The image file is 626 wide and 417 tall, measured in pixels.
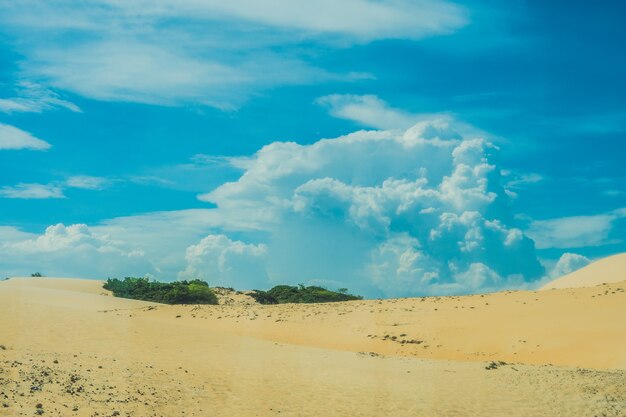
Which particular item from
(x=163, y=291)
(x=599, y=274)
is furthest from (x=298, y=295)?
(x=599, y=274)

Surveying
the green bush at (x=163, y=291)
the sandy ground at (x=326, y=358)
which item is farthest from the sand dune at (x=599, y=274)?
the green bush at (x=163, y=291)

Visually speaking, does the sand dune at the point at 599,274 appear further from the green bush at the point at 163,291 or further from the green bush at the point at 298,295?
the green bush at the point at 163,291

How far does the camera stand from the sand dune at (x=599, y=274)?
52969 mm

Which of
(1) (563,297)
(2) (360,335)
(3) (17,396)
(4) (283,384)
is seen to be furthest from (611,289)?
(3) (17,396)

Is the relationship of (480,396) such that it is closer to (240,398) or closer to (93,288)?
(240,398)

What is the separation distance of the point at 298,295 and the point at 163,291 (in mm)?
11862

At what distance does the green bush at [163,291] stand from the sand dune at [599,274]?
2936 centimetres

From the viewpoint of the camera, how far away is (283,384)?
2230cm

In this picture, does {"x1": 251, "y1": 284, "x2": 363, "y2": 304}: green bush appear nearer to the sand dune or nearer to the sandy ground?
the sandy ground

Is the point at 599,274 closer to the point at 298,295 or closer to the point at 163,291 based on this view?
the point at 298,295

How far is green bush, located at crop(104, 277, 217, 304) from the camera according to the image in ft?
167

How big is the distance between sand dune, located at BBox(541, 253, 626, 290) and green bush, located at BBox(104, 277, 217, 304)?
29360mm

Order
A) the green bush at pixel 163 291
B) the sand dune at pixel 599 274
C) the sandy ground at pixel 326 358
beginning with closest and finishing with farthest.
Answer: the sandy ground at pixel 326 358
the green bush at pixel 163 291
the sand dune at pixel 599 274

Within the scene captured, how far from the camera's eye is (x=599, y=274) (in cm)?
5525
